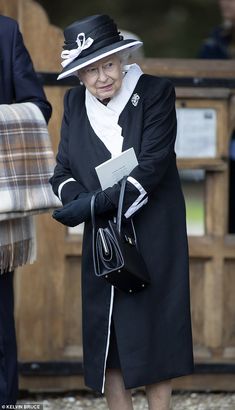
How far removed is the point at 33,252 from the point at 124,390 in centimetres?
73

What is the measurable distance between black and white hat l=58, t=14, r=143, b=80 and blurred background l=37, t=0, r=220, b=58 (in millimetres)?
3233

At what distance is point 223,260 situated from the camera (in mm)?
5336

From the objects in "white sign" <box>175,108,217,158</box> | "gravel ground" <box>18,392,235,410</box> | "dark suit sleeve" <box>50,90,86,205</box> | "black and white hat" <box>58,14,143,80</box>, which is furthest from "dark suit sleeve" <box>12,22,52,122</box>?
"gravel ground" <box>18,392,235,410</box>

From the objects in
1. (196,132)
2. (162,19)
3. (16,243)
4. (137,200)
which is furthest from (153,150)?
(162,19)

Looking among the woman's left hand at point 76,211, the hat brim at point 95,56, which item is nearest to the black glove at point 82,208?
the woman's left hand at point 76,211

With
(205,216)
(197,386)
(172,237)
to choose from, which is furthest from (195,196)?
(172,237)

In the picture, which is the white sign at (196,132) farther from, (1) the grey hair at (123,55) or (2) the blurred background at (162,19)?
(2) the blurred background at (162,19)

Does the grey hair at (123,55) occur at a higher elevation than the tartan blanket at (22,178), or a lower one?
higher

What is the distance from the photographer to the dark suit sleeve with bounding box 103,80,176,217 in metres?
3.85

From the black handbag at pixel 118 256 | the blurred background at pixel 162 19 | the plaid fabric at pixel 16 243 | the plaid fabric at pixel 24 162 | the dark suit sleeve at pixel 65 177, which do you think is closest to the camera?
the black handbag at pixel 118 256

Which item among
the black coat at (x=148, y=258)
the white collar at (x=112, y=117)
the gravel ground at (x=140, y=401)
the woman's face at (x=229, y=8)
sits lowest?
the gravel ground at (x=140, y=401)

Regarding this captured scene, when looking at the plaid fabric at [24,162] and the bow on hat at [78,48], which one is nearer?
the bow on hat at [78,48]

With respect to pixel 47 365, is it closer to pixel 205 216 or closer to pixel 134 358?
pixel 205 216

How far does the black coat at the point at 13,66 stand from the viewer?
444 centimetres
